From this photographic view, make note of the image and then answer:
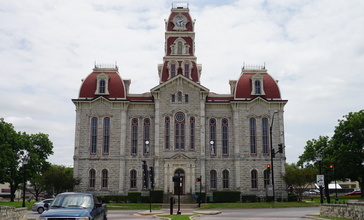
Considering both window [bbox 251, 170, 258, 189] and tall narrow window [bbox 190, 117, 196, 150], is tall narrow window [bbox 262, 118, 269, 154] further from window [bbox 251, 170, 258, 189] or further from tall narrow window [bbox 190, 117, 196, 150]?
tall narrow window [bbox 190, 117, 196, 150]

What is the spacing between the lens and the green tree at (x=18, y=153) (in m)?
52.9

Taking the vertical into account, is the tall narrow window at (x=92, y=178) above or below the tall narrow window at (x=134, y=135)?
below

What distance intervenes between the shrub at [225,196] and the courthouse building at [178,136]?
6.68 ft

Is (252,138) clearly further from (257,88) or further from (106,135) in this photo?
(106,135)

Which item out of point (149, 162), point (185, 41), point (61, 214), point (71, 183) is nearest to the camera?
point (61, 214)

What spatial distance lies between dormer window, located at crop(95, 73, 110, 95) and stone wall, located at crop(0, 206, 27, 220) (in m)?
30.6

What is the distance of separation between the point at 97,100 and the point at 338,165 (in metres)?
32.8

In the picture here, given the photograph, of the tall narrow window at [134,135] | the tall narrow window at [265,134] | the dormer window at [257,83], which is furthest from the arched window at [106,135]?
the tall narrow window at [265,134]

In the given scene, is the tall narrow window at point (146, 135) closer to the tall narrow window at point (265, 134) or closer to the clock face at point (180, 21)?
the tall narrow window at point (265, 134)

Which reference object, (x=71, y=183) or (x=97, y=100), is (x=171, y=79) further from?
(x=71, y=183)

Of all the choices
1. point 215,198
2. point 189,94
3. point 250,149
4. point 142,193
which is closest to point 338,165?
point 250,149

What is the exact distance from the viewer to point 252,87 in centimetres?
5350

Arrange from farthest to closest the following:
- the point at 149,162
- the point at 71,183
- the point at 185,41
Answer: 1. the point at 185,41
2. the point at 149,162
3. the point at 71,183

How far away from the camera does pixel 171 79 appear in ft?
171
